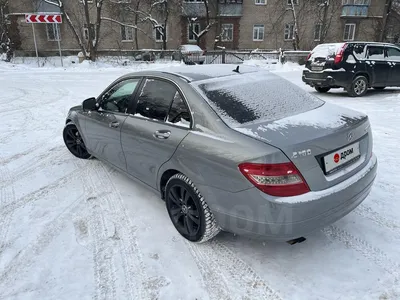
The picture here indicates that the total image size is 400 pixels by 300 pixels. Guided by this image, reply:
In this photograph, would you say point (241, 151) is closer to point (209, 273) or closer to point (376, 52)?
point (209, 273)

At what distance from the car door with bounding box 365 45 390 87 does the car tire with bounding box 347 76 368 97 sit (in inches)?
10.4

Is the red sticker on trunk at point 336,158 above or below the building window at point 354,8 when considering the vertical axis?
below

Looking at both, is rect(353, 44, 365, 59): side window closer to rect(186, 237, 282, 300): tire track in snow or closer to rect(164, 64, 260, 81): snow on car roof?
rect(164, 64, 260, 81): snow on car roof

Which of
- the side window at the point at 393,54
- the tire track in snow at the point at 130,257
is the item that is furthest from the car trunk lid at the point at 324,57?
the tire track in snow at the point at 130,257

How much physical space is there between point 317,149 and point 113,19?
30854mm

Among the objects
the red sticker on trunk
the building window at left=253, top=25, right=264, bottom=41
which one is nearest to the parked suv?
the red sticker on trunk

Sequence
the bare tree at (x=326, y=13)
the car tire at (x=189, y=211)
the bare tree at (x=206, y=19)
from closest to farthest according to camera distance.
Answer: the car tire at (x=189, y=211) < the bare tree at (x=326, y=13) < the bare tree at (x=206, y=19)

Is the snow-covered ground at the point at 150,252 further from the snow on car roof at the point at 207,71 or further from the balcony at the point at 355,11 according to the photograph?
the balcony at the point at 355,11

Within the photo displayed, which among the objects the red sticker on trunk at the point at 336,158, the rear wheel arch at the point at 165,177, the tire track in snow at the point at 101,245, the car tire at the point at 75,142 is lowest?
the tire track in snow at the point at 101,245

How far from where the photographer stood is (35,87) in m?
12.6

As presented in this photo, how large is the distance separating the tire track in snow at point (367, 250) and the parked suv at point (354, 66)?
7.85 metres

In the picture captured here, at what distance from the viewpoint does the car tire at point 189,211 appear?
110 inches

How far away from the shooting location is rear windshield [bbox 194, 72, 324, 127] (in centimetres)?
282

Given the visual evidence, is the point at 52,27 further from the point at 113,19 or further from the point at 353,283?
the point at 353,283
